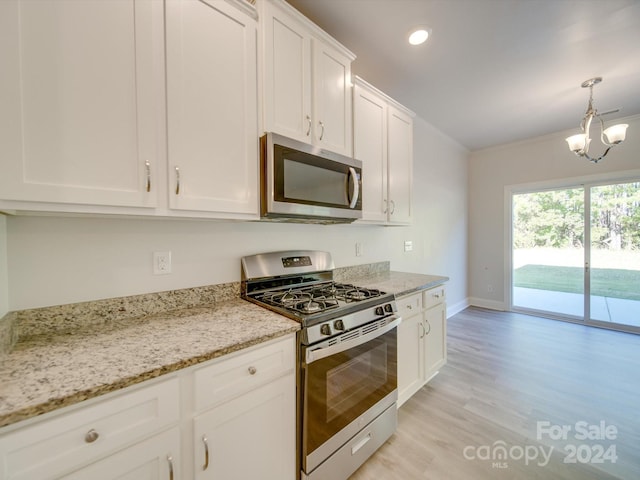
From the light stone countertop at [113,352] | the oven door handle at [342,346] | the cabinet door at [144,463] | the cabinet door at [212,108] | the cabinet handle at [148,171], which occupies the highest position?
the cabinet door at [212,108]

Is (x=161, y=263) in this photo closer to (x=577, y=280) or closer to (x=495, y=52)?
(x=495, y=52)

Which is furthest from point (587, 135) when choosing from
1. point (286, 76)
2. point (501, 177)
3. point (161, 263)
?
point (161, 263)

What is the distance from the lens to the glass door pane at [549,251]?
379 cm

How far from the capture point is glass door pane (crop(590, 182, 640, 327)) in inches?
132

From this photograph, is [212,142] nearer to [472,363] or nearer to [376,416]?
[376,416]

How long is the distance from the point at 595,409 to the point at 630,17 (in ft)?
9.32

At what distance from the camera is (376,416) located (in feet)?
5.10

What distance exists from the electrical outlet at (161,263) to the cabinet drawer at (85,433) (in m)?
Answer: 0.68

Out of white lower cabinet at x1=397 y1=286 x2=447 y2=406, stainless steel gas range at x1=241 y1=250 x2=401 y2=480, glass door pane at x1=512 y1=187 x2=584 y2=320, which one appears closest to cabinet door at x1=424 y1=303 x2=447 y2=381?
white lower cabinet at x1=397 y1=286 x2=447 y2=406

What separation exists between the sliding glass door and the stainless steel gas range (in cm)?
390

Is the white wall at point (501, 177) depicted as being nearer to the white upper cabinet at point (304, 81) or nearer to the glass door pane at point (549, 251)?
the glass door pane at point (549, 251)

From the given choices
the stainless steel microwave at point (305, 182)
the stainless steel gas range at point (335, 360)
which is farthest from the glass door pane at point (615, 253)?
the stainless steel microwave at point (305, 182)

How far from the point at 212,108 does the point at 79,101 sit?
480mm

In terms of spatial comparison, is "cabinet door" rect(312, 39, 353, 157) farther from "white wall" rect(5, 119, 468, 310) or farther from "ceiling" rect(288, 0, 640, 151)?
"white wall" rect(5, 119, 468, 310)
